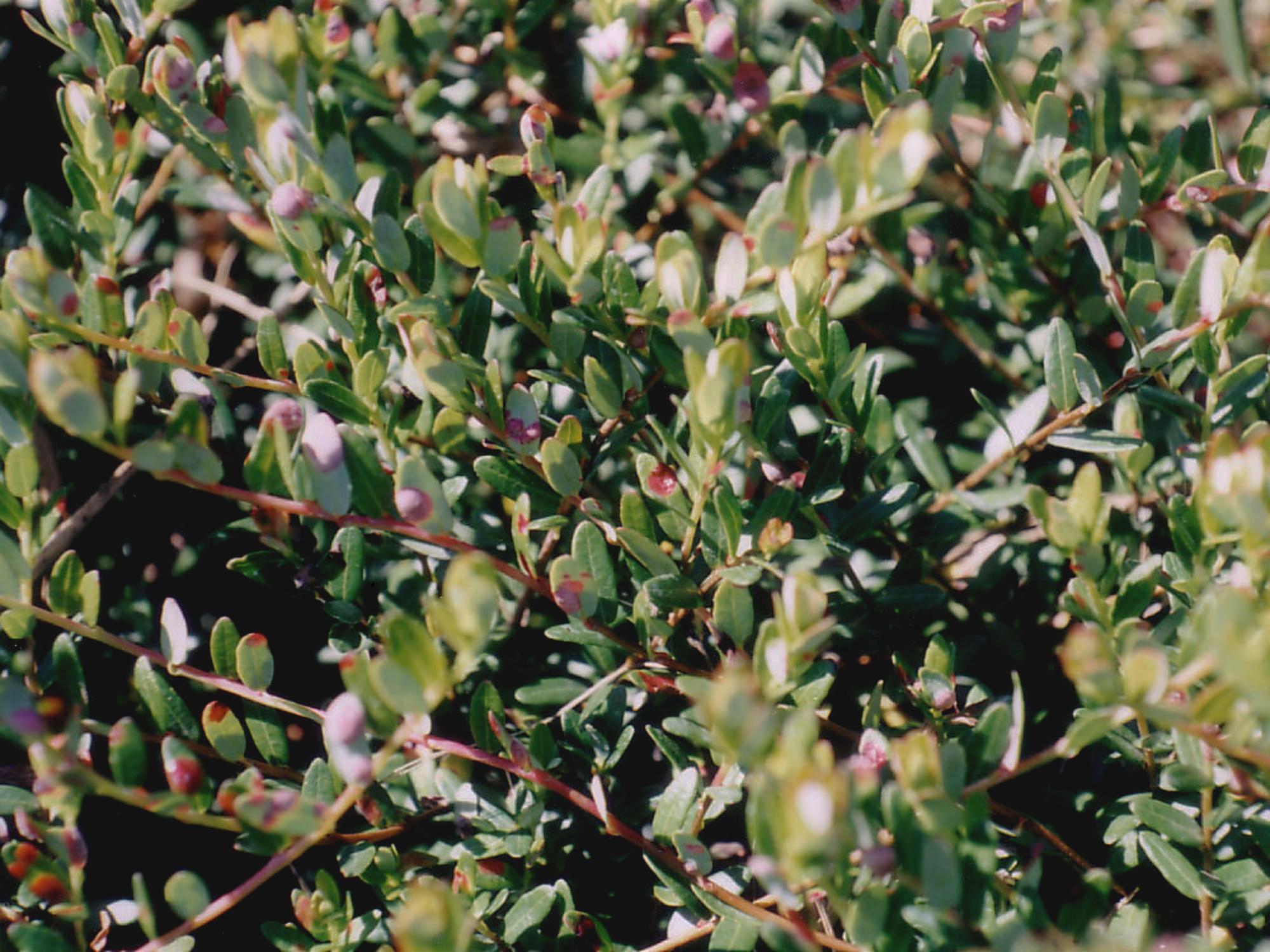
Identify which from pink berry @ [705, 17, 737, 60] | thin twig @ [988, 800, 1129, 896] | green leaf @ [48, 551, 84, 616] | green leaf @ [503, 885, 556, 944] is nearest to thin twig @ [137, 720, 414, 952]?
green leaf @ [503, 885, 556, 944]

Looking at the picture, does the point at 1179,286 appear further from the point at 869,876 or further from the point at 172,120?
the point at 172,120

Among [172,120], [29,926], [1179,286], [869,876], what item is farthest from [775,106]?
[29,926]

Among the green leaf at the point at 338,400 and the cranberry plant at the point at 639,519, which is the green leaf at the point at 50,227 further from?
the green leaf at the point at 338,400

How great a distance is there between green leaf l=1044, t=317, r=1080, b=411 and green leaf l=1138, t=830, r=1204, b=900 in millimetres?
400

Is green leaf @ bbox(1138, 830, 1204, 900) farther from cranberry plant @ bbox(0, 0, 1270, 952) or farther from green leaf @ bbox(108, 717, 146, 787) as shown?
green leaf @ bbox(108, 717, 146, 787)

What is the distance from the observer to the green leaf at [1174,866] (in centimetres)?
91

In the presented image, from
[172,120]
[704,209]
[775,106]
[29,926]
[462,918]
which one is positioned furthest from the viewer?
[704,209]

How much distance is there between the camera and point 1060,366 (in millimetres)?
1017

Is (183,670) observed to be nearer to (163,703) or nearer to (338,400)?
(163,703)

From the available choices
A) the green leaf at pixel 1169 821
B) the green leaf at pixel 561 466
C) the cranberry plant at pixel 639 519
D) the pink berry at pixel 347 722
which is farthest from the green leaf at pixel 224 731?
the green leaf at pixel 1169 821

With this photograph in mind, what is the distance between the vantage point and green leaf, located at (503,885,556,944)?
3.08ft

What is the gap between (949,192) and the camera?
152cm

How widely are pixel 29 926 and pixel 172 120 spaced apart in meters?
0.77

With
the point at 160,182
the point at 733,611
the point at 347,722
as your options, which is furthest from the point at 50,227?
the point at 733,611
